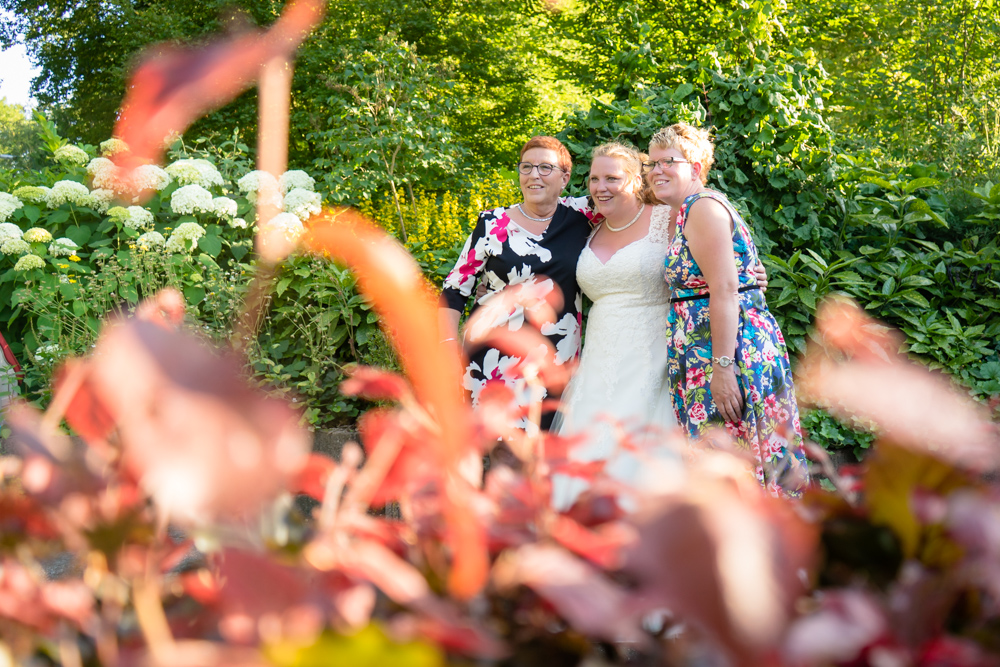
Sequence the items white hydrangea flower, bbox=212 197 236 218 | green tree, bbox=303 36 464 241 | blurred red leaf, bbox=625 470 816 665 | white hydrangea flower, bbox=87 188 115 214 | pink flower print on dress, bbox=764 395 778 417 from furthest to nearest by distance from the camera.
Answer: green tree, bbox=303 36 464 241, white hydrangea flower, bbox=87 188 115 214, white hydrangea flower, bbox=212 197 236 218, pink flower print on dress, bbox=764 395 778 417, blurred red leaf, bbox=625 470 816 665

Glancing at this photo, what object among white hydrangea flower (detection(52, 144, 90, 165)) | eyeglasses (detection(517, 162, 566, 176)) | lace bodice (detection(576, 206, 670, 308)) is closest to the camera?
lace bodice (detection(576, 206, 670, 308))

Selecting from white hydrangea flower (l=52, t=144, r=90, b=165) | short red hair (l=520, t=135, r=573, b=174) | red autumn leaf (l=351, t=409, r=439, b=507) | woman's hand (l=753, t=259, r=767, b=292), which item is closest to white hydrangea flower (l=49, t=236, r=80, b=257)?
white hydrangea flower (l=52, t=144, r=90, b=165)

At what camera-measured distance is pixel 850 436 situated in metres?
3.80

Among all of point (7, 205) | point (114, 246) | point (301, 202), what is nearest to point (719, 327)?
point (301, 202)

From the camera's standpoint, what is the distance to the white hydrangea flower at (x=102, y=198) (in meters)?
5.03

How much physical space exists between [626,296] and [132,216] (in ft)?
10.5

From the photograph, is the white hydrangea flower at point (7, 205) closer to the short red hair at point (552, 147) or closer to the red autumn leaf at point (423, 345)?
the short red hair at point (552, 147)

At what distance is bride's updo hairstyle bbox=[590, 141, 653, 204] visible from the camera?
3309 mm

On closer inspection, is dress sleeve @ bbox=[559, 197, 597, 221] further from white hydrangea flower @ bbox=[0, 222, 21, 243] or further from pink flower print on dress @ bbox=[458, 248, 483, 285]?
white hydrangea flower @ bbox=[0, 222, 21, 243]

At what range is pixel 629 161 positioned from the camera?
3332 millimetres

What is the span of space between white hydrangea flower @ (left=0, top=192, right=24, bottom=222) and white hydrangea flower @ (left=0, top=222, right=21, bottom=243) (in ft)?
0.94

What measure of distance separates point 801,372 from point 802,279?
507 millimetres

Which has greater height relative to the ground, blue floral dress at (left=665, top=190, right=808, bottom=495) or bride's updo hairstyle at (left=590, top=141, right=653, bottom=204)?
bride's updo hairstyle at (left=590, top=141, right=653, bottom=204)

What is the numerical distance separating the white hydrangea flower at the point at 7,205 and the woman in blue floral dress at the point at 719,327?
4.25m
